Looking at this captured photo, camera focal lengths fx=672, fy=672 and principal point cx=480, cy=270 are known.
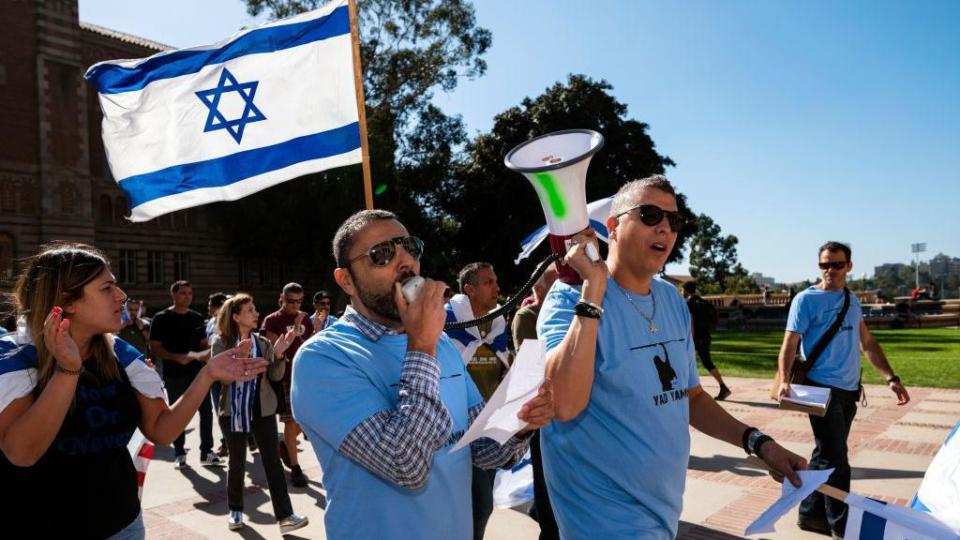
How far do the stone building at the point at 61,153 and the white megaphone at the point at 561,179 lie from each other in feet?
101

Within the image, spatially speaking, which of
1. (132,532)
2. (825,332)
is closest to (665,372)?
(132,532)

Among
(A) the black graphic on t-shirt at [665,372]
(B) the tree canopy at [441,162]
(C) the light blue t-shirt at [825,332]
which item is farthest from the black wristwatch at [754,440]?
(B) the tree canopy at [441,162]

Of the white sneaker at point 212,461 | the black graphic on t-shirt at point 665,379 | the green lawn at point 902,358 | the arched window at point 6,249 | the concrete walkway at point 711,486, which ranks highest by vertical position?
the arched window at point 6,249

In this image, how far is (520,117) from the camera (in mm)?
32688

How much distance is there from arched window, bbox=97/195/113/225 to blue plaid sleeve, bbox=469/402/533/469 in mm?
35895

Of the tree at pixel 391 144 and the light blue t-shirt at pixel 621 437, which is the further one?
the tree at pixel 391 144

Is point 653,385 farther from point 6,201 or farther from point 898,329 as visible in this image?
point 6,201

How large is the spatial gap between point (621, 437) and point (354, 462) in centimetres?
102

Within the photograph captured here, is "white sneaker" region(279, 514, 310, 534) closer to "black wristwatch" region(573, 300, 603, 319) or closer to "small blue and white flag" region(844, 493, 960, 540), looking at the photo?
"black wristwatch" region(573, 300, 603, 319)

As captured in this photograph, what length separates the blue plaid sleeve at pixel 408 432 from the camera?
1.76m

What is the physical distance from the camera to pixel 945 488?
216cm

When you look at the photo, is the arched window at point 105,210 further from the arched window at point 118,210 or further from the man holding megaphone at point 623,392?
the man holding megaphone at point 623,392

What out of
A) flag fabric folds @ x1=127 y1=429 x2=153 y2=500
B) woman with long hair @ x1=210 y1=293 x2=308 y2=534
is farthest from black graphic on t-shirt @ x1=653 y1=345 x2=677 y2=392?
woman with long hair @ x1=210 y1=293 x2=308 y2=534

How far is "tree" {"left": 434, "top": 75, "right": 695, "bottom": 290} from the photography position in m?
31.2
